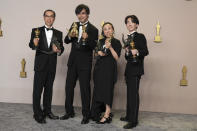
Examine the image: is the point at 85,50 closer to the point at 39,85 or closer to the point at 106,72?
the point at 106,72

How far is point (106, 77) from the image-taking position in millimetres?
3770

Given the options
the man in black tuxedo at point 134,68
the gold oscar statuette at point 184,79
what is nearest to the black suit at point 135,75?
the man in black tuxedo at point 134,68

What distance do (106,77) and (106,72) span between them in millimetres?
73

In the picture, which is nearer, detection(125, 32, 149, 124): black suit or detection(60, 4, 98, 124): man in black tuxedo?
detection(125, 32, 149, 124): black suit

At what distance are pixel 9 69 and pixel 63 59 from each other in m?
1.11

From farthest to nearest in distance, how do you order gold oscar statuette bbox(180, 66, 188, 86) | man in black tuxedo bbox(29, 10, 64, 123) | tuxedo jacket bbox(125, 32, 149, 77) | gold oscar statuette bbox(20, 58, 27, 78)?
gold oscar statuette bbox(20, 58, 27, 78) < gold oscar statuette bbox(180, 66, 188, 86) < man in black tuxedo bbox(29, 10, 64, 123) < tuxedo jacket bbox(125, 32, 149, 77)

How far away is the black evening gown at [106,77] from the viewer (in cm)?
375

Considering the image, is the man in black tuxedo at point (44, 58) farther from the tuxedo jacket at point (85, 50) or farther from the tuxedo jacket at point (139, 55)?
the tuxedo jacket at point (139, 55)

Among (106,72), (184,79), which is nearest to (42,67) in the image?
(106,72)

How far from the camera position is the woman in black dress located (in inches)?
147

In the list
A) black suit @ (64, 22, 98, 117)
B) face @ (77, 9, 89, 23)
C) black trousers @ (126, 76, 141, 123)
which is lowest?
black trousers @ (126, 76, 141, 123)

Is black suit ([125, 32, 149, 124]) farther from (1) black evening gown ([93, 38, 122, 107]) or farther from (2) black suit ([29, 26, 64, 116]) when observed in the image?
(2) black suit ([29, 26, 64, 116])

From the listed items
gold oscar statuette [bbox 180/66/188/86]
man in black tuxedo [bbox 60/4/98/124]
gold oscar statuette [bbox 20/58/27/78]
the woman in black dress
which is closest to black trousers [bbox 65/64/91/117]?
man in black tuxedo [bbox 60/4/98/124]

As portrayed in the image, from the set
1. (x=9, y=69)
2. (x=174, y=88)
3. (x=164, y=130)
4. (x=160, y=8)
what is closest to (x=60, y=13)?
(x=9, y=69)
